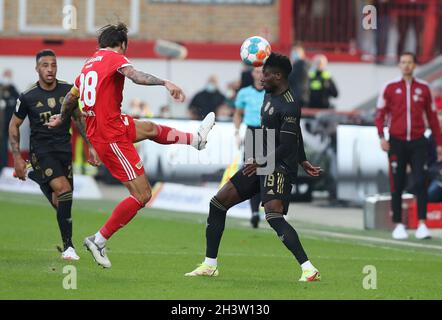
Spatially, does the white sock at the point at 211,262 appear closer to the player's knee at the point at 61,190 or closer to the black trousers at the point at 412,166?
the player's knee at the point at 61,190

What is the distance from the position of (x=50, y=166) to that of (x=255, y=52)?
2.47 meters

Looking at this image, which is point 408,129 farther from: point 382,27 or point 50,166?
point 382,27

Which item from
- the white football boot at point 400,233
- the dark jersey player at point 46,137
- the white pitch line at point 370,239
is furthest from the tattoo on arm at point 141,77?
the white football boot at point 400,233

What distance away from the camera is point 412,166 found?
1797 cm

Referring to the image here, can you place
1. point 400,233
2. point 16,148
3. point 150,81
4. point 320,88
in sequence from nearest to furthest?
point 150,81, point 16,148, point 400,233, point 320,88

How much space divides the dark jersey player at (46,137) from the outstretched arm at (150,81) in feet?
7.32

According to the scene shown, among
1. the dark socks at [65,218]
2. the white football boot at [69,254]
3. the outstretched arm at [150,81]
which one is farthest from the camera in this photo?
the dark socks at [65,218]

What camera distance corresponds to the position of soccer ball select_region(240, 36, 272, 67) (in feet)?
47.0

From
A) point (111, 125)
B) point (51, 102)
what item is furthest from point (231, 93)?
point (111, 125)

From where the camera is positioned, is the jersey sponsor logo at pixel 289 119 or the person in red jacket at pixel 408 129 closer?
the jersey sponsor logo at pixel 289 119

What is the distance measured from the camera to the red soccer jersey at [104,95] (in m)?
12.6

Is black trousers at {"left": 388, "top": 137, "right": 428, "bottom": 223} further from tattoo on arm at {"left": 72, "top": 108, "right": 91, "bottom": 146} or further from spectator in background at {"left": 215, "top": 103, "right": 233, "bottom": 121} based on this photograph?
spectator in background at {"left": 215, "top": 103, "right": 233, "bottom": 121}

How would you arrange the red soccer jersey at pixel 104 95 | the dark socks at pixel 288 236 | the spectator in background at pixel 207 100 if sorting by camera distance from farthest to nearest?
1. the spectator in background at pixel 207 100
2. the red soccer jersey at pixel 104 95
3. the dark socks at pixel 288 236
